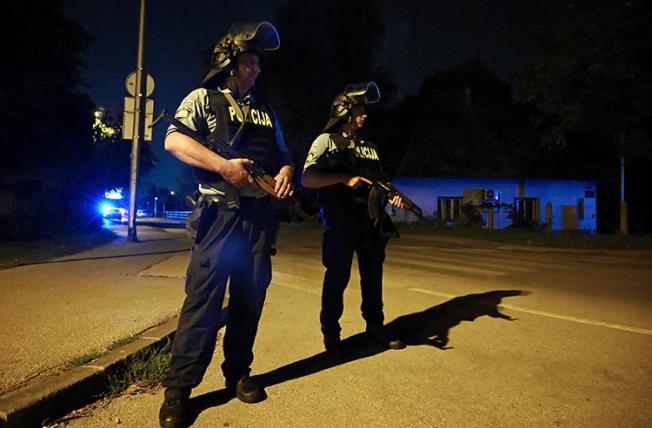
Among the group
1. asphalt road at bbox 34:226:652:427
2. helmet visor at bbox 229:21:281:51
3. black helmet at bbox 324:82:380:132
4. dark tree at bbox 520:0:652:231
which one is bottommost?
asphalt road at bbox 34:226:652:427

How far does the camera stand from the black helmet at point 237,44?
2.79 metres

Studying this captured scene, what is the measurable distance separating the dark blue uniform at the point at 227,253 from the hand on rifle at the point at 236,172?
13cm

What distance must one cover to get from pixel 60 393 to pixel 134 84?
10.6 meters

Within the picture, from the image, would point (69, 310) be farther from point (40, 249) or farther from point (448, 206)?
point (448, 206)

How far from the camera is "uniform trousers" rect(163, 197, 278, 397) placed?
2531mm

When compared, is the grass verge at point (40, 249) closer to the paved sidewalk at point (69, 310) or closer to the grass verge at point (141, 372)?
the paved sidewalk at point (69, 310)

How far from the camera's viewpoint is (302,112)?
26.9 m

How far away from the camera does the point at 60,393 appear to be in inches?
102

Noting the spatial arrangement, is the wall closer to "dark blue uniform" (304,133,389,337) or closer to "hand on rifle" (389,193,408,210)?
"hand on rifle" (389,193,408,210)

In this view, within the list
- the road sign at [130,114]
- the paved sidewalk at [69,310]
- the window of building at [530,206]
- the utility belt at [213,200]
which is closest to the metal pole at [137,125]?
the road sign at [130,114]

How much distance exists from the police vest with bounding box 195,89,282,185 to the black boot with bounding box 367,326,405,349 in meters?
1.73

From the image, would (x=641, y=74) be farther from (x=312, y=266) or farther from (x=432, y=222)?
(x=312, y=266)

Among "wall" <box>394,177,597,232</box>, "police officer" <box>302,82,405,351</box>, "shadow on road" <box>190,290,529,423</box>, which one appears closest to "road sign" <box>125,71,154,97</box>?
"police officer" <box>302,82,405,351</box>

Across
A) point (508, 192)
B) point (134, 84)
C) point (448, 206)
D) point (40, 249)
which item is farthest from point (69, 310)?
point (508, 192)
